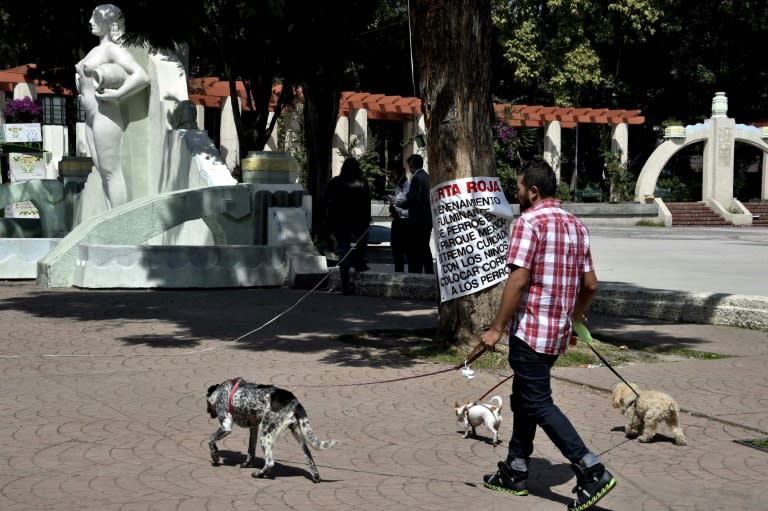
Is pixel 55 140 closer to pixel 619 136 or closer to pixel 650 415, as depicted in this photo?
pixel 619 136

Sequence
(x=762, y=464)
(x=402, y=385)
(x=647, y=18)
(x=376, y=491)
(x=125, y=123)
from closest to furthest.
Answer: (x=376, y=491), (x=762, y=464), (x=402, y=385), (x=125, y=123), (x=647, y=18)

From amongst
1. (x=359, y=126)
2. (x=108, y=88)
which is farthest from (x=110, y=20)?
(x=359, y=126)

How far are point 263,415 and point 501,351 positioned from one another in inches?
157

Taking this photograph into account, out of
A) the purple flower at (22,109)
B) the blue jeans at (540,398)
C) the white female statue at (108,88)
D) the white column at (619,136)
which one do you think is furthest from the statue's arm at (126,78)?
the white column at (619,136)

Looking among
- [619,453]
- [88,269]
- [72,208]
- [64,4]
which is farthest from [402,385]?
[72,208]

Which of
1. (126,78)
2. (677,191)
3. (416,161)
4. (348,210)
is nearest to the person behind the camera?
(348,210)

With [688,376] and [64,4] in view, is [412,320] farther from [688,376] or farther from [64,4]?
[64,4]

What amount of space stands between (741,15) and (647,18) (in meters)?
3.81

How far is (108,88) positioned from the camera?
18516 millimetres

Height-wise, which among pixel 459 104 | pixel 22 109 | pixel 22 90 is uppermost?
pixel 22 90

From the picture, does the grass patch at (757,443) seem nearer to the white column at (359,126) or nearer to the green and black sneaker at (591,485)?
the green and black sneaker at (591,485)

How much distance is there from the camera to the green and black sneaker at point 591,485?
5109mm

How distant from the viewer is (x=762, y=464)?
609 cm

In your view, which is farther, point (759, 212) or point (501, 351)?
point (759, 212)
